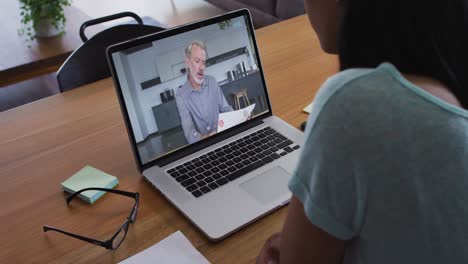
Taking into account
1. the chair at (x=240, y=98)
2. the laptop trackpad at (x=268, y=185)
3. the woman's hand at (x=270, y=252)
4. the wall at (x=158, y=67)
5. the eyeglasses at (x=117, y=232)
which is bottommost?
the woman's hand at (x=270, y=252)

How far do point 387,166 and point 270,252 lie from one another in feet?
1.06

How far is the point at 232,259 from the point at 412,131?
445 millimetres

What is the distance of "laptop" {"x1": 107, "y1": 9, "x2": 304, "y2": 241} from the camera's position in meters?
0.97

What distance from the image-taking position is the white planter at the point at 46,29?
2254 mm

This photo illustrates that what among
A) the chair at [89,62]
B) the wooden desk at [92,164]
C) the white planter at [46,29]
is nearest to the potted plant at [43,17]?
the white planter at [46,29]

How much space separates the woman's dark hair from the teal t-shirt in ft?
0.14

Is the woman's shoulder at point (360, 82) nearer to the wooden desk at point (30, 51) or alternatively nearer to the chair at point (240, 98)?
the chair at point (240, 98)

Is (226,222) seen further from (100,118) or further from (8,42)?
(8,42)

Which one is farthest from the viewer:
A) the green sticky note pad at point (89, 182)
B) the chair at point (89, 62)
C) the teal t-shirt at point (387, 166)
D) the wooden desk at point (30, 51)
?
the wooden desk at point (30, 51)

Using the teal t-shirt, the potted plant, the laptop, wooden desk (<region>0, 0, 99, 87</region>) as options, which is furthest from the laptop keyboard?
the potted plant

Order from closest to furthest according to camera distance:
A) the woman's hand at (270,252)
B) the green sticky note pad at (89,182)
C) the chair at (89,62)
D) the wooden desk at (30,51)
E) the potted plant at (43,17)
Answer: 1. the woman's hand at (270,252)
2. the green sticky note pad at (89,182)
3. the chair at (89,62)
4. the wooden desk at (30,51)
5. the potted plant at (43,17)

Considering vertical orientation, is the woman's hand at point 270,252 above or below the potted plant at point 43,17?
below

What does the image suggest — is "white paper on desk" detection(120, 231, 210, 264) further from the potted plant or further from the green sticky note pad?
the potted plant

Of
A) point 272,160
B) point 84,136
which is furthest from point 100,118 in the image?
point 272,160
